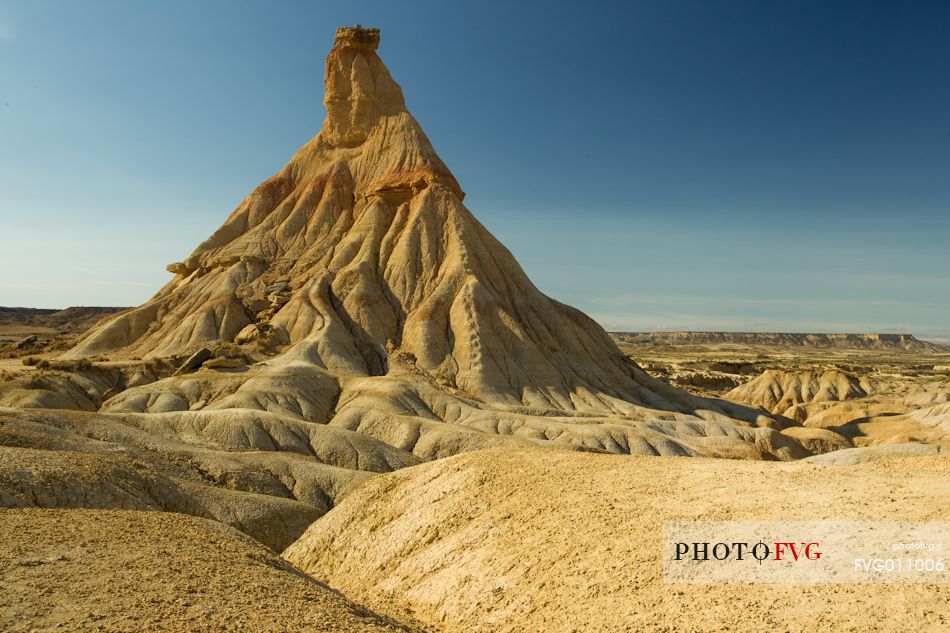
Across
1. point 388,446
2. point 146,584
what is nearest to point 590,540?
point 146,584

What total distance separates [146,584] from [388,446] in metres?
28.5

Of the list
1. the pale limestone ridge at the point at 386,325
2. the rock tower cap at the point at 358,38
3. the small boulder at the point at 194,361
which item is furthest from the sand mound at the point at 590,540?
the rock tower cap at the point at 358,38

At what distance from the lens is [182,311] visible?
74.4 metres

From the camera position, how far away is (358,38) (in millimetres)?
94438

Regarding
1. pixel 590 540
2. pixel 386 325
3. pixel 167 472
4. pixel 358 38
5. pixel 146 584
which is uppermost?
pixel 358 38

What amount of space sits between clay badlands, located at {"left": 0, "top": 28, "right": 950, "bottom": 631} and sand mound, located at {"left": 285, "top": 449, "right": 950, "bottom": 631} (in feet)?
0.22

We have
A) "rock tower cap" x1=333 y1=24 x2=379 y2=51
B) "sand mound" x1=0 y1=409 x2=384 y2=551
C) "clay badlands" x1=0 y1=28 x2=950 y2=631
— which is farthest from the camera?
"rock tower cap" x1=333 y1=24 x2=379 y2=51

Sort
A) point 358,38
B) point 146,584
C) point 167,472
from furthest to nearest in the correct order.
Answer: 1. point 358,38
2. point 167,472
3. point 146,584

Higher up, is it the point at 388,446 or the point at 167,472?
the point at 167,472

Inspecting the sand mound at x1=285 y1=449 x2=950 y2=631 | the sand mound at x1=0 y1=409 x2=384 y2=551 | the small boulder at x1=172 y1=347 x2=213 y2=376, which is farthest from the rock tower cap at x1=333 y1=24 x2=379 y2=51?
the sand mound at x1=285 y1=449 x2=950 y2=631

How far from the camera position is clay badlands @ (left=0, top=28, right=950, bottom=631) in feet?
35.5

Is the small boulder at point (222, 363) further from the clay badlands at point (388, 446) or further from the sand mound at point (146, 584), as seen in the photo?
the sand mound at point (146, 584)

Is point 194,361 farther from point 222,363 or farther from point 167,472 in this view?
point 167,472

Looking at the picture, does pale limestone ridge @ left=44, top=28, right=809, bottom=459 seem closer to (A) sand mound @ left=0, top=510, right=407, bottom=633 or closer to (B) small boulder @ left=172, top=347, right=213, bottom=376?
(B) small boulder @ left=172, top=347, right=213, bottom=376
